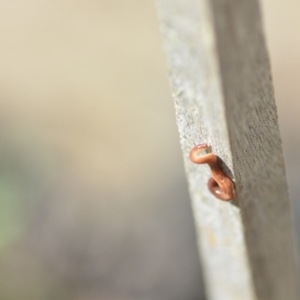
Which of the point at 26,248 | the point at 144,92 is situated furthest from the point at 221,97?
the point at 144,92

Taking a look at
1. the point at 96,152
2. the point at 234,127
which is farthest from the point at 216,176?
the point at 96,152

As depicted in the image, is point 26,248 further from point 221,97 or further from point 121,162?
point 221,97

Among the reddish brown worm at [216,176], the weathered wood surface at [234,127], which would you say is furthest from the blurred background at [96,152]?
the reddish brown worm at [216,176]

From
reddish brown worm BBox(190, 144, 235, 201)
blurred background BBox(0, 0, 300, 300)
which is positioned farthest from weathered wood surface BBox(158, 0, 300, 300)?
blurred background BBox(0, 0, 300, 300)

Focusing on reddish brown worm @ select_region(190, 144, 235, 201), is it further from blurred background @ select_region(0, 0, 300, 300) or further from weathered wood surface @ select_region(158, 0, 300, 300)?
blurred background @ select_region(0, 0, 300, 300)

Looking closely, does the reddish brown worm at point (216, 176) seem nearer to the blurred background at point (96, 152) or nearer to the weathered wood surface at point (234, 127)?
the weathered wood surface at point (234, 127)

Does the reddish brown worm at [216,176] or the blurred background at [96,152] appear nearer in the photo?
the reddish brown worm at [216,176]

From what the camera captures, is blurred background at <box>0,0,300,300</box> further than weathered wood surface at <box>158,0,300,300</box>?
Yes
